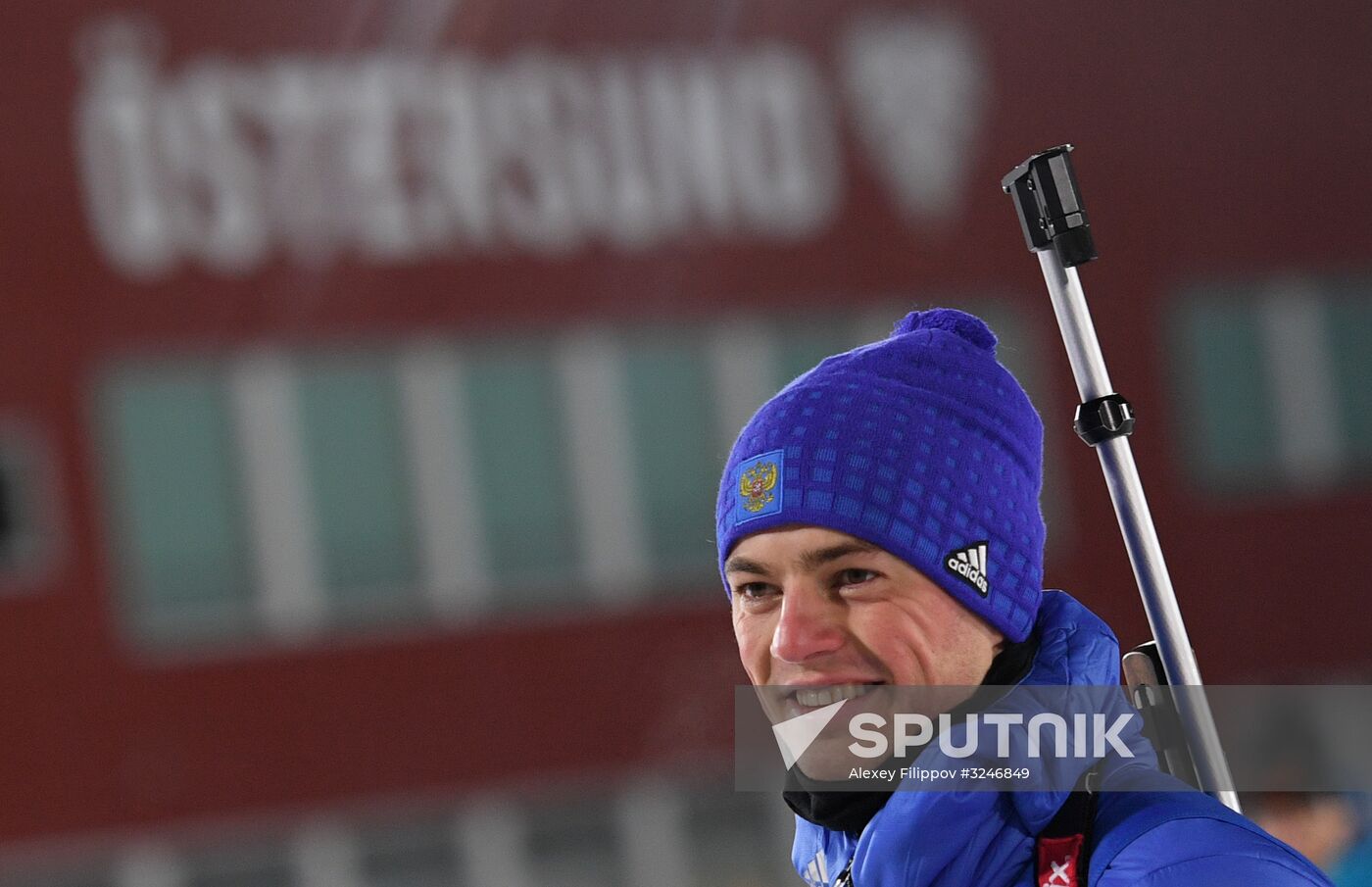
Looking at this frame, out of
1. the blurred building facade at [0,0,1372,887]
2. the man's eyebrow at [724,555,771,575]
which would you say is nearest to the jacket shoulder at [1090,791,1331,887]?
the man's eyebrow at [724,555,771,575]

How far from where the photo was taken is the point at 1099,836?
2.16m

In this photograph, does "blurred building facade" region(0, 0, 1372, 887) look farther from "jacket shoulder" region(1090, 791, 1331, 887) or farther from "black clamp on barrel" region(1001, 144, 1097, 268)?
"jacket shoulder" region(1090, 791, 1331, 887)

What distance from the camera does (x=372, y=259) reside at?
1477cm

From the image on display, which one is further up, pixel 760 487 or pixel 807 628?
pixel 760 487

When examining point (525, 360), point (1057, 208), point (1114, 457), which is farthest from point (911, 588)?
point (525, 360)

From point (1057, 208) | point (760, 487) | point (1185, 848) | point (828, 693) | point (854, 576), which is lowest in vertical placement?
point (1185, 848)

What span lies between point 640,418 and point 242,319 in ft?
9.57

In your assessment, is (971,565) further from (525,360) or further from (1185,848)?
(525,360)

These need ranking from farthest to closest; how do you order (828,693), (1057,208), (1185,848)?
(1057,208)
(828,693)
(1185,848)

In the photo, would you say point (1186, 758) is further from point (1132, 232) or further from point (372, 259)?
point (1132, 232)

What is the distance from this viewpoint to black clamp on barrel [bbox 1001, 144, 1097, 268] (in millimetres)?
2561

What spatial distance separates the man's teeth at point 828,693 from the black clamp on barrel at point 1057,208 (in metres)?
0.60

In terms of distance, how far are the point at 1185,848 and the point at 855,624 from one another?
0.45 metres

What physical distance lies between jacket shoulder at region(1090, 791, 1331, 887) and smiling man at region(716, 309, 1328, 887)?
10mm
